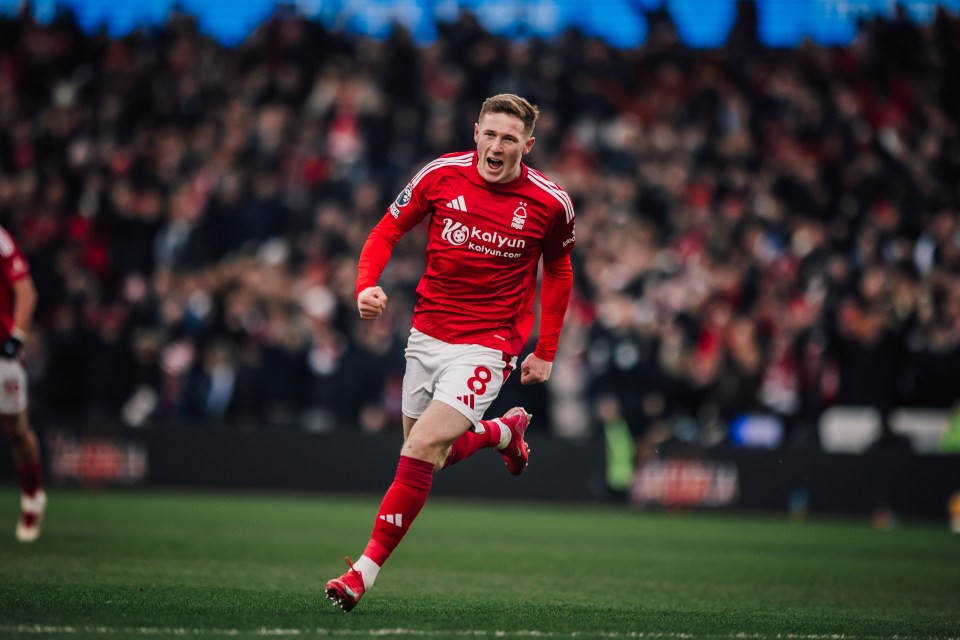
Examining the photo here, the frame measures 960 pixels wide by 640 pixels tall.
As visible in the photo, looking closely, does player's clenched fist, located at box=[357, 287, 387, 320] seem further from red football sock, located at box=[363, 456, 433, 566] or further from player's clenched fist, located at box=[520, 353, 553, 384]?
player's clenched fist, located at box=[520, 353, 553, 384]

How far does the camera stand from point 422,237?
1997 centimetres

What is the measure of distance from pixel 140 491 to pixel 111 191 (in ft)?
17.7

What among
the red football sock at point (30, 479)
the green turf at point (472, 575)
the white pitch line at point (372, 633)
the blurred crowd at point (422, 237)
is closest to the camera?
the white pitch line at point (372, 633)

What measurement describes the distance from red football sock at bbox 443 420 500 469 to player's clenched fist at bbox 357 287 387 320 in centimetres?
104

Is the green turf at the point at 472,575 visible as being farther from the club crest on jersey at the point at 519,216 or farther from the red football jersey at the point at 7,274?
the club crest on jersey at the point at 519,216

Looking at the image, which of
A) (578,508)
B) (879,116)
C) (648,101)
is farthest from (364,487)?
(879,116)

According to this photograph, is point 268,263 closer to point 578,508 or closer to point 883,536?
point 578,508

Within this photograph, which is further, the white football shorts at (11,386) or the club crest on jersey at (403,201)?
the white football shorts at (11,386)

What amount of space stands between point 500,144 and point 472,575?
3.43 metres

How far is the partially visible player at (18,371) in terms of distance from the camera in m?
A: 10.3

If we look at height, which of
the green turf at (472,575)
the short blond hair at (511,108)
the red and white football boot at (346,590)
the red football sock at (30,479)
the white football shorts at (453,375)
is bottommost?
the green turf at (472,575)

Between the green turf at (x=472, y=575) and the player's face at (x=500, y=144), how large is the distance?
242 cm

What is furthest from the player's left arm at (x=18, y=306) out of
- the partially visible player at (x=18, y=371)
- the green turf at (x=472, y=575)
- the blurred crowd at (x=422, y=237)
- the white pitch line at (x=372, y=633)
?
the blurred crowd at (x=422, y=237)

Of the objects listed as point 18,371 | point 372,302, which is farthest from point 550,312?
point 18,371
